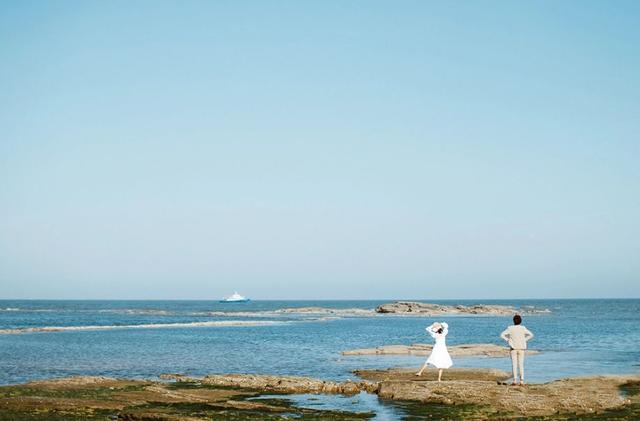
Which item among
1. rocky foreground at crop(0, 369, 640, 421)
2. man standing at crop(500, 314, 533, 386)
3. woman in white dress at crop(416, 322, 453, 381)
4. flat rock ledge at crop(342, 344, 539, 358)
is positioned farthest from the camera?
flat rock ledge at crop(342, 344, 539, 358)

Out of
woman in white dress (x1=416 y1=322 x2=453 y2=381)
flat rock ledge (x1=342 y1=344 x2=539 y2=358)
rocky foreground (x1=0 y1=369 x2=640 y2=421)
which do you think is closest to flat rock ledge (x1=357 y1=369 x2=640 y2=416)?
rocky foreground (x1=0 y1=369 x2=640 y2=421)

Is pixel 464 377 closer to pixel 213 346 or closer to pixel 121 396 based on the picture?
pixel 121 396

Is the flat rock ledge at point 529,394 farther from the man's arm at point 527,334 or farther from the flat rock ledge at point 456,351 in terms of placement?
the flat rock ledge at point 456,351

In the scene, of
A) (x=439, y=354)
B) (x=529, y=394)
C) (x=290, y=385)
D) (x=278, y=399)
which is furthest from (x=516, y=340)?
(x=278, y=399)

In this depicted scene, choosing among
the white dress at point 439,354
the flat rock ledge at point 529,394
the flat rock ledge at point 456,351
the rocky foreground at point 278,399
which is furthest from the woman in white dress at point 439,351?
the flat rock ledge at point 456,351

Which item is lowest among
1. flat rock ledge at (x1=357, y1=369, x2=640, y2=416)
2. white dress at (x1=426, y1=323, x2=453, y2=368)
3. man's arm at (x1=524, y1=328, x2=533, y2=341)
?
flat rock ledge at (x1=357, y1=369, x2=640, y2=416)

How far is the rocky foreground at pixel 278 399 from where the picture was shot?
874 inches

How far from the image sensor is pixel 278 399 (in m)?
26.4

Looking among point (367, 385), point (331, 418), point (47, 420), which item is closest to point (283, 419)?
point (331, 418)

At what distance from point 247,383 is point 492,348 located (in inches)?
961

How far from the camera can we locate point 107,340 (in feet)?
216

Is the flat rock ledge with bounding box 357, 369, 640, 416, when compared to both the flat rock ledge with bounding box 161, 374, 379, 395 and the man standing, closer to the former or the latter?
the man standing

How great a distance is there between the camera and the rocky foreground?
72.8 feet

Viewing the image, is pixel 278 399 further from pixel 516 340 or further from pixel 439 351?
pixel 516 340
